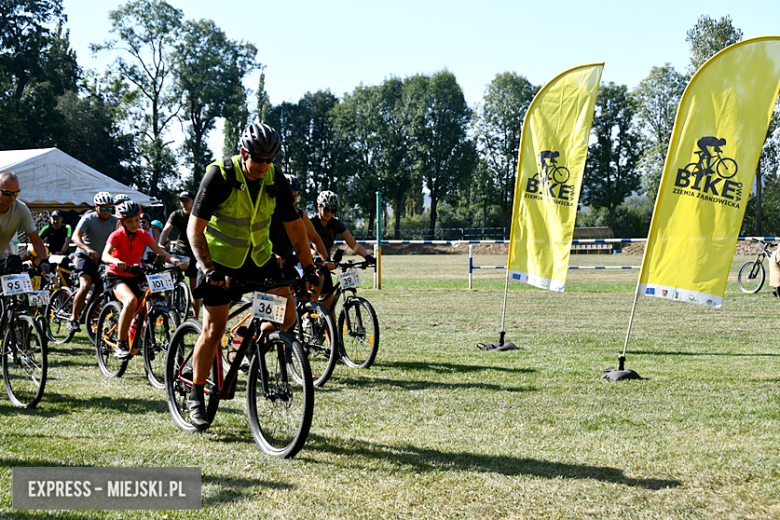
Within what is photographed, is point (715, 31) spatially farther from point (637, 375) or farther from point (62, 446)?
point (62, 446)

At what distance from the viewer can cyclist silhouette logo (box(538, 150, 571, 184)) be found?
28.0 ft

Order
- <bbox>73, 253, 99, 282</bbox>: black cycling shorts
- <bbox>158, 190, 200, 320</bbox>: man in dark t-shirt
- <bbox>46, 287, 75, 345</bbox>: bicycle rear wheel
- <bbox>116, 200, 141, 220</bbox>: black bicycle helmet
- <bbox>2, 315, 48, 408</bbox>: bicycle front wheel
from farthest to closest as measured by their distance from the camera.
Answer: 1. <bbox>158, 190, 200, 320</bbox>: man in dark t-shirt
2. <bbox>46, 287, 75, 345</bbox>: bicycle rear wheel
3. <bbox>73, 253, 99, 282</bbox>: black cycling shorts
4. <bbox>116, 200, 141, 220</bbox>: black bicycle helmet
5. <bbox>2, 315, 48, 408</bbox>: bicycle front wheel

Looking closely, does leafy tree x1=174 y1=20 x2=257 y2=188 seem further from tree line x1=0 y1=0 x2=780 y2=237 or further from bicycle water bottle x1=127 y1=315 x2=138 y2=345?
bicycle water bottle x1=127 y1=315 x2=138 y2=345

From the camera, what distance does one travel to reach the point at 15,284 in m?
5.89

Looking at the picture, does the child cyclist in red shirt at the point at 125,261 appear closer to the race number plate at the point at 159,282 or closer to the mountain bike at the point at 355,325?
the race number plate at the point at 159,282

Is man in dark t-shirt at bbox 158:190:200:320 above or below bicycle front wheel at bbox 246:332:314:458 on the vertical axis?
above

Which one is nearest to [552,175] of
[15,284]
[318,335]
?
[318,335]

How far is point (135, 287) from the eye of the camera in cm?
725

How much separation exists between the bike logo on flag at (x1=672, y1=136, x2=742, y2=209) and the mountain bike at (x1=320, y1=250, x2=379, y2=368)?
132 inches

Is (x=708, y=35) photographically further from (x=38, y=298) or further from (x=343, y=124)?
(x=38, y=298)

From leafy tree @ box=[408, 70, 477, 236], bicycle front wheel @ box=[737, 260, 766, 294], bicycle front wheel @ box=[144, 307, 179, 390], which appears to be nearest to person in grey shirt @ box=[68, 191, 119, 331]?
bicycle front wheel @ box=[144, 307, 179, 390]

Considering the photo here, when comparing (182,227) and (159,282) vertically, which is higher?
(182,227)

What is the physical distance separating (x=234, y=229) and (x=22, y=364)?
8.89 feet

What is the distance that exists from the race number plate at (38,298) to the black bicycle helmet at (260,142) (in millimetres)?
2960
